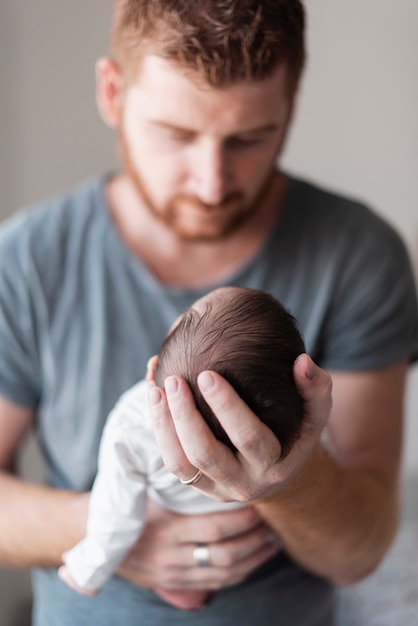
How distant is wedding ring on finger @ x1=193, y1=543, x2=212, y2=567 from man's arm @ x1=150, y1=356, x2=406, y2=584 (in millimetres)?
85

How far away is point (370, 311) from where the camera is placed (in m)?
1.16

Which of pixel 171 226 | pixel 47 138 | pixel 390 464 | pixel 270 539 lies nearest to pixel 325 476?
pixel 270 539

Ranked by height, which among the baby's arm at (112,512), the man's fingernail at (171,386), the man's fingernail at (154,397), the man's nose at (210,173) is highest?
Answer: the man's nose at (210,173)

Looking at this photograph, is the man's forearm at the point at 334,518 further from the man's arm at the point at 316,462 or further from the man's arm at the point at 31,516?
the man's arm at the point at 31,516

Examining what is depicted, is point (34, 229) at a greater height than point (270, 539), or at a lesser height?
greater

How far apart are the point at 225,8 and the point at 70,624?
834 millimetres

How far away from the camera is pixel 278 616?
111 cm

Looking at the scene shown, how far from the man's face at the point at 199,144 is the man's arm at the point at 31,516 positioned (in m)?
0.38

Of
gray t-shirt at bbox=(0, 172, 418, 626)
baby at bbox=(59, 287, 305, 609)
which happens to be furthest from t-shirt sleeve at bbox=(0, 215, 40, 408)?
baby at bbox=(59, 287, 305, 609)

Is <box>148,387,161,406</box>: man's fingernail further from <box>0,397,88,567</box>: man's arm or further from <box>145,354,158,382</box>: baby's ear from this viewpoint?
<box>0,397,88,567</box>: man's arm

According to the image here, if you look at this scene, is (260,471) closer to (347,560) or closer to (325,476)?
(325,476)

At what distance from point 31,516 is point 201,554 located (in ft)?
0.83

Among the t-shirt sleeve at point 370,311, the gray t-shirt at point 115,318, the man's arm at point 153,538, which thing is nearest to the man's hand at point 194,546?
the man's arm at point 153,538

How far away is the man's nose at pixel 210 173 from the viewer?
1000mm
